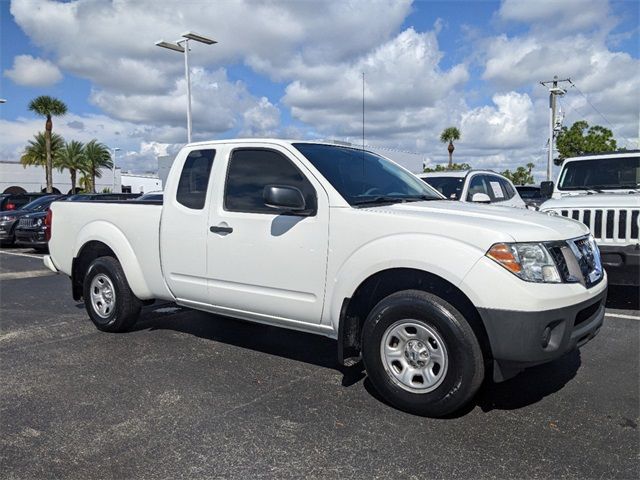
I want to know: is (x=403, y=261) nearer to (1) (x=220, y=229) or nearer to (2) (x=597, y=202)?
(1) (x=220, y=229)

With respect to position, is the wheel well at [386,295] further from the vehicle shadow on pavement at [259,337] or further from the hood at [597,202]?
the hood at [597,202]

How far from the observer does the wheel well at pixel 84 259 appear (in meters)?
Answer: 5.80

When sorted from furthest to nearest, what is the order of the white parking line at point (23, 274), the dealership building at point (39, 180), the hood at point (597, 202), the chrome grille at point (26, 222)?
1. the dealership building at point (39, 180)
2. the chrome grille at point (26, 222)
3. the white parking line at point (23, 274)
4. the hood at point (597, 202)

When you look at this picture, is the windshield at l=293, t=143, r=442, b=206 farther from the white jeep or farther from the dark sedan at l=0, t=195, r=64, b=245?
the dark sedan at l=0, t=195, r=64, b=245

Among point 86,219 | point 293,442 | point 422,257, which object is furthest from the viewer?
point 86,219

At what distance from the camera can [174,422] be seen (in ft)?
11.6

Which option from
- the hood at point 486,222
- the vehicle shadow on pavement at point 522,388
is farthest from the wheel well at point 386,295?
the vehicle shadow on pavement at point 522,388

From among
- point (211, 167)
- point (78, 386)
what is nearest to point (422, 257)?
point (211, 167)

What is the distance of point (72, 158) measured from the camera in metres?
51.8

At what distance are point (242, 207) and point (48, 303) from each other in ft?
14.5

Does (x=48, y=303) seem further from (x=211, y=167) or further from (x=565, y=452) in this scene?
(x=565, y=452)

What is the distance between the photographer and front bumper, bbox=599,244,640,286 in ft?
19.5

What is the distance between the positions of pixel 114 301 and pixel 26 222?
1053 cm

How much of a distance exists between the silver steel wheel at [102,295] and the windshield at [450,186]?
17.1 ft
